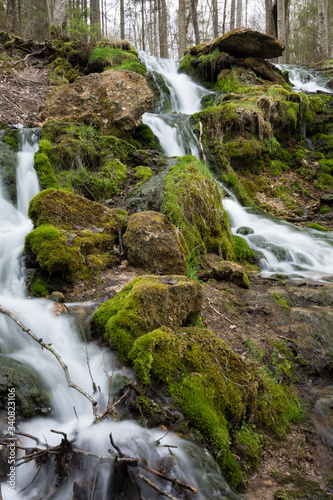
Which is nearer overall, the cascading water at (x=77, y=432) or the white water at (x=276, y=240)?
the cascading water at (x=77, y=432)

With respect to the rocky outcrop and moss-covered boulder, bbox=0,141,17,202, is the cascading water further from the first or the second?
the rocky outcrop

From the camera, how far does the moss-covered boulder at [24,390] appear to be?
2223 millimetres

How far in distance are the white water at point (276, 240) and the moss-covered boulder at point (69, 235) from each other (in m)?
3.15

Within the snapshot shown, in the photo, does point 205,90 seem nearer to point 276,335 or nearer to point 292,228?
point 292,228

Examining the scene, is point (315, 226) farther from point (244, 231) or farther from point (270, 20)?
point (270, 20)

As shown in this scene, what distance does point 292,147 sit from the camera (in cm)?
1138

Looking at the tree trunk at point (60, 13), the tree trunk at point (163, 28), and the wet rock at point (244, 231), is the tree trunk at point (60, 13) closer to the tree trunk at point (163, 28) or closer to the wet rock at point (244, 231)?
the tree trunk at point (163, 28)

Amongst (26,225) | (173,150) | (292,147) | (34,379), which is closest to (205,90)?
(292,147)

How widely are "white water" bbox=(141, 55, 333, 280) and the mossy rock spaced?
11.3 feet

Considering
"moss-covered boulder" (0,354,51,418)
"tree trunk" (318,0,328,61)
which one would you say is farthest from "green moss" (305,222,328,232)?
"tree trunk" (318,0,328,61)

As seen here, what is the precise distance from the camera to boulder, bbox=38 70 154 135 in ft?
25.4

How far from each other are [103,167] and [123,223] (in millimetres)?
2180

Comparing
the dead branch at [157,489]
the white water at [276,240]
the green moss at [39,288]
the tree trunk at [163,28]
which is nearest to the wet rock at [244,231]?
the white water at [276,240]

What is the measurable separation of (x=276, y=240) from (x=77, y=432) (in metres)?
6.04
